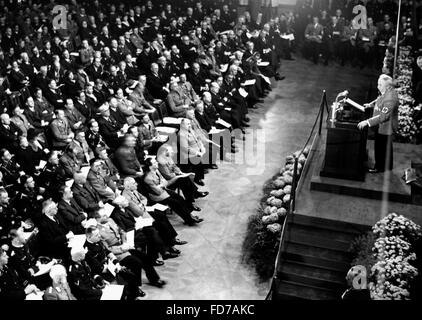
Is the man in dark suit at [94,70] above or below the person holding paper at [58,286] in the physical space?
above

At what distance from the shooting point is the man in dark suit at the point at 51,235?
25.5 ft

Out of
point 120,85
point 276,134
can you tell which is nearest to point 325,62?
point 276,134

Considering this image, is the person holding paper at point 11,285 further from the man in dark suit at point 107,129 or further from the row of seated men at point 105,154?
the man in dark suit at point 107,129

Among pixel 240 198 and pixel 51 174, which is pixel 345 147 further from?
pixel 51 174

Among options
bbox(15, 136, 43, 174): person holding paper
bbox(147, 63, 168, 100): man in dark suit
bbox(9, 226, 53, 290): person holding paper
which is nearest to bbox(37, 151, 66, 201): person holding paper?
bbox(15, 136, 43, 174): person holding paper

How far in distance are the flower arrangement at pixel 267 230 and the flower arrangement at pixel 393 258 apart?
152cm

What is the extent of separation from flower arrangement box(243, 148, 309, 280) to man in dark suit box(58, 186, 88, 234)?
2.32 metres

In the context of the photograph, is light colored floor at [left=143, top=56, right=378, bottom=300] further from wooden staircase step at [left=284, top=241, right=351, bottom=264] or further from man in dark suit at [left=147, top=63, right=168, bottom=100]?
man in dark suit at [left=147, top=63, right=168, bottom=100]

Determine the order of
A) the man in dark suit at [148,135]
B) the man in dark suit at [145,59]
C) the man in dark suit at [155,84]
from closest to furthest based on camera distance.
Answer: the man in dark suit at [148,135] → the man in dark suit at [155,84] → the man in dark suit at [145,59]

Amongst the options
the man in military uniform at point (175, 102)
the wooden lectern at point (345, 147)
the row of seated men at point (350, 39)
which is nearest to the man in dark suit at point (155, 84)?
the man in military uniform at point (175, 102)

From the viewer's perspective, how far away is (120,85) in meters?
12.8

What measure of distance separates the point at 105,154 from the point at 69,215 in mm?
1596

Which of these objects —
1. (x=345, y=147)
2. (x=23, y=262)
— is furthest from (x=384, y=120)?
(x=23, y=262)
